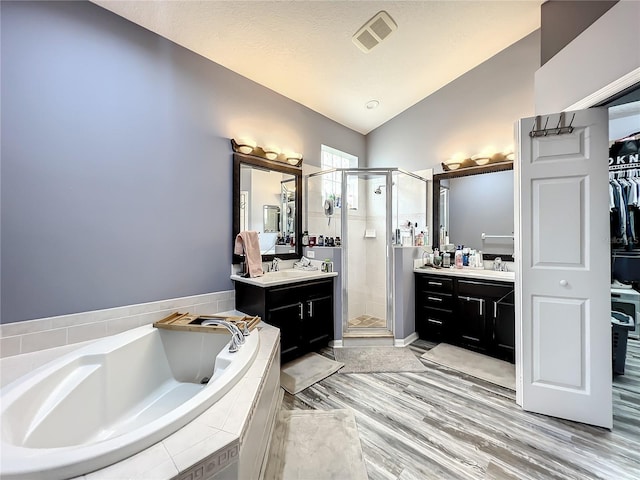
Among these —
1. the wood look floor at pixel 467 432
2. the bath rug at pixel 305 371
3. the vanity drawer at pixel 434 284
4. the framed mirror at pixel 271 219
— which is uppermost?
the framed mirror at pixel 271 219

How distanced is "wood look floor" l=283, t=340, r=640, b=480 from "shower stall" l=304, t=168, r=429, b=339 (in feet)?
2.93

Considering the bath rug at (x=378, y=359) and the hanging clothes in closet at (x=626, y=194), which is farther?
the bath rug at (x=378, y=359)

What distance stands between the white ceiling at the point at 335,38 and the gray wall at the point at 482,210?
4.71 feet

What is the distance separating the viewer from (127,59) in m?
1.91

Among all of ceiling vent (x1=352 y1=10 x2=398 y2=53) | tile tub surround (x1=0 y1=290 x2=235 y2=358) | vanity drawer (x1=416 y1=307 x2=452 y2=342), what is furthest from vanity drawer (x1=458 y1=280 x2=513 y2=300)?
tile tub surround (x1=0 y1=290 x2=235 y2=358)

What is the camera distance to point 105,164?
1811 mm

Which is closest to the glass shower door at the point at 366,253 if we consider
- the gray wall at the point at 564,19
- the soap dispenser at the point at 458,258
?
the soap dispenser at the point at 458,258

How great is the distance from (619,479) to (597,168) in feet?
5.95

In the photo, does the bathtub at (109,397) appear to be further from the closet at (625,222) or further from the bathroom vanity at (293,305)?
the closet at (625,222)

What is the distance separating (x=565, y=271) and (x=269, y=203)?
2667 mm

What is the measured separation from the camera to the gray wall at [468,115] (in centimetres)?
277

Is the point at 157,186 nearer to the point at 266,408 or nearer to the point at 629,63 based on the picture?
the point at 266,408

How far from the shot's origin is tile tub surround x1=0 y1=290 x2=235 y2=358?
151 centimetres

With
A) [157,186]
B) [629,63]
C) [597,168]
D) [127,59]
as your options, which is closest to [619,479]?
[597,168]
